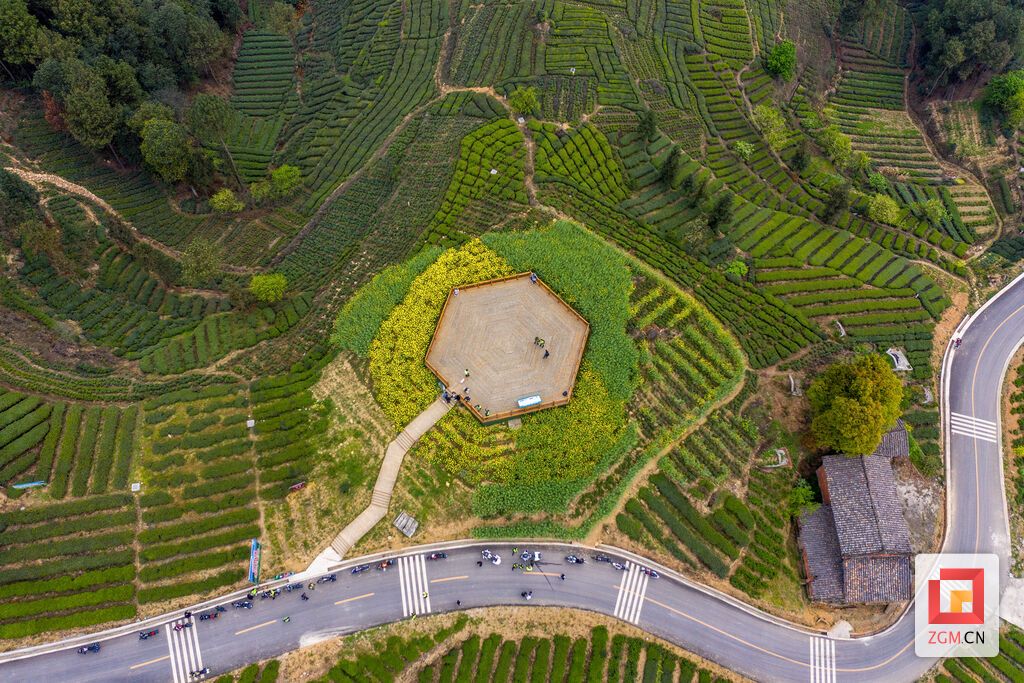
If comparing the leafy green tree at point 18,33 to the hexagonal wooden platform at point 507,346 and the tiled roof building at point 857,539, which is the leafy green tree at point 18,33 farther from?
the tiled roof building at point 857,539

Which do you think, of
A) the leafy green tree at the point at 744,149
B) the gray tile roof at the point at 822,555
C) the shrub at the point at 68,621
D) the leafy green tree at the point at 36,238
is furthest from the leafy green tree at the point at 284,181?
the gray tile roof at the point at 822,555

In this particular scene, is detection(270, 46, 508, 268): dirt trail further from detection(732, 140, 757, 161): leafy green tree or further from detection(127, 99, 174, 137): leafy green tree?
detection(732, 140, 757, 161): leafy green tree

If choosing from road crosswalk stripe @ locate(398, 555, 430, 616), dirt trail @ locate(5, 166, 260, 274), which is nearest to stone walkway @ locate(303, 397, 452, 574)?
road crosswalk stripe @ locate(398, 555, 430, 616)

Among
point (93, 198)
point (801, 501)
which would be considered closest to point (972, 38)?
point (801, 501)

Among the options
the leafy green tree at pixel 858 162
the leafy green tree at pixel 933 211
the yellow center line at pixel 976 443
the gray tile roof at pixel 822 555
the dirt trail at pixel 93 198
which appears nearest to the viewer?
the gray tile roof at pixel 822 555

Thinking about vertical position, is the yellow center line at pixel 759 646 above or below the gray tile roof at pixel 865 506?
below

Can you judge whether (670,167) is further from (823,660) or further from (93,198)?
(93,198)
